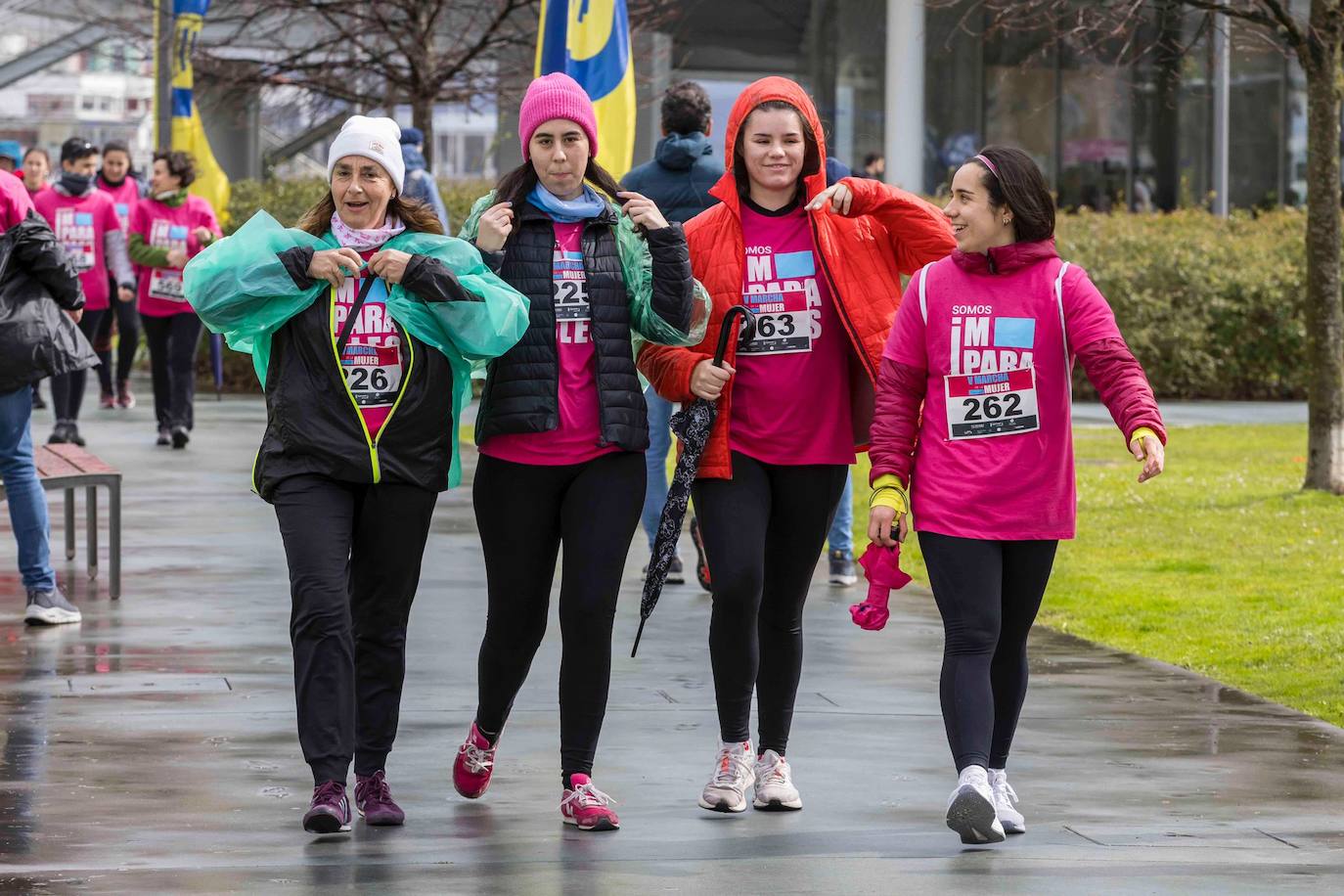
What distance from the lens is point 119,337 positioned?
18.9 metres

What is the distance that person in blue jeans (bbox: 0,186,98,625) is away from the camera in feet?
28.3

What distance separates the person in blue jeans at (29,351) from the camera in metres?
8.64

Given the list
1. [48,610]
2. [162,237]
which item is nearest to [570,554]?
[48,610]

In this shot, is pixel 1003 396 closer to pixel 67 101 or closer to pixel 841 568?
pixel 841 568

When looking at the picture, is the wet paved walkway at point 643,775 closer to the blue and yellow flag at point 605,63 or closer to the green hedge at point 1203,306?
the blue and yellow flag at point 605,63

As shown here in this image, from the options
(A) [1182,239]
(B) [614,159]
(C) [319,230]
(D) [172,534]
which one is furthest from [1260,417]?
(C) [319,230]

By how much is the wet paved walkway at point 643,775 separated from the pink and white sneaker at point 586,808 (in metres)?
0.05

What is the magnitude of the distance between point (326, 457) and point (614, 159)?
6771mm

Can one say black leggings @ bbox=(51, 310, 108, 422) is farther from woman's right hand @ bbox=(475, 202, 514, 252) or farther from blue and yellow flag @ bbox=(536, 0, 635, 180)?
woman's right hand @ bbox=(475, 202, 514, 252)

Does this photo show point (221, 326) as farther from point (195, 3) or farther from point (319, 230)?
point (195, 3)

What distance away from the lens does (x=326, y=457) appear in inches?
224

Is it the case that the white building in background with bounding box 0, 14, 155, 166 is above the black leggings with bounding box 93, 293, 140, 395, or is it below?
above

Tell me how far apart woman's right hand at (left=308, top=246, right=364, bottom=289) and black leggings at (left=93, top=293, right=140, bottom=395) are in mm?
11355

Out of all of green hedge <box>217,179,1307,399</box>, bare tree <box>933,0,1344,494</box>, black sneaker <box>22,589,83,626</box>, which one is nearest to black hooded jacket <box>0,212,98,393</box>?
black sneaker <box>22,589,83,626</box>
